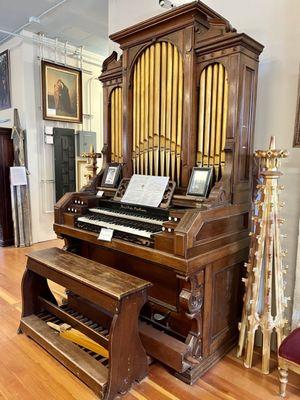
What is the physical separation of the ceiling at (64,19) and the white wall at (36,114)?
0.93 feet

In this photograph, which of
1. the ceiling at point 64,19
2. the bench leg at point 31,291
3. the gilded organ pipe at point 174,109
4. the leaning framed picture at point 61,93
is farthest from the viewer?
the leaning framed picture at point 61,93

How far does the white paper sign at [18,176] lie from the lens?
4.57 m

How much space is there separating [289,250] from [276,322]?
0.52 meters

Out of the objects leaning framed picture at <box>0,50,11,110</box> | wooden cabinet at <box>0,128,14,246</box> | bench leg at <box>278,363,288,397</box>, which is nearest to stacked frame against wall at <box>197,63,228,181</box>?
bench leg at <box>278,363,288,397</box>

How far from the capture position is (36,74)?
4.75 metres

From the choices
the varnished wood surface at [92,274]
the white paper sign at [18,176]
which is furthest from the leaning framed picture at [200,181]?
the white paper sign at [18,176]

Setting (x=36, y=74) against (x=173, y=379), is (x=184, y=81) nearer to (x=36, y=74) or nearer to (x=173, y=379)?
(x=173, y=379)

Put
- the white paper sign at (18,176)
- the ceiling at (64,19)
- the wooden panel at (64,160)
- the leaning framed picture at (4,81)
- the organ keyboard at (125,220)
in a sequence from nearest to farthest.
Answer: the organ keyboard at (125,220) < the ceiling at (64,19) < the white paper sign at (18,176) < the leaning framed picture at (4,81) < the wooden panel at (64,160)

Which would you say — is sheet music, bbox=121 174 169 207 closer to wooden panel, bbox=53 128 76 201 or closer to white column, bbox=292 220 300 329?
white column, bbox=292 220 300 329

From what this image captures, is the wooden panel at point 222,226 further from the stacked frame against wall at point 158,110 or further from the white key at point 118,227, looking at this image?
the stacked frame against wall at point 158,110

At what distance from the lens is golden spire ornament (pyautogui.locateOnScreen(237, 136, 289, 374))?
196 cm

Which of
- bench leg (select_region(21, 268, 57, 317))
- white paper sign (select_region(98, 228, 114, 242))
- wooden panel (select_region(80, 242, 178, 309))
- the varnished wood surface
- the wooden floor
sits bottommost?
the wooden floor

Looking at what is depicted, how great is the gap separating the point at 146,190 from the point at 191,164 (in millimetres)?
399

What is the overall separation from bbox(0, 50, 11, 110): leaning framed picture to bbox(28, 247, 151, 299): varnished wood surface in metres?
3.64
